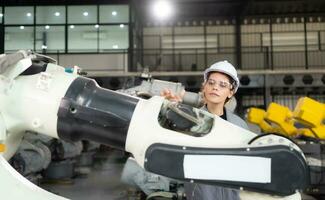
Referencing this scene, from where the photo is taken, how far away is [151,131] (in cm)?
130

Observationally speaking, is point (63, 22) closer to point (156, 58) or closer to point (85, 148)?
point (156, 58)

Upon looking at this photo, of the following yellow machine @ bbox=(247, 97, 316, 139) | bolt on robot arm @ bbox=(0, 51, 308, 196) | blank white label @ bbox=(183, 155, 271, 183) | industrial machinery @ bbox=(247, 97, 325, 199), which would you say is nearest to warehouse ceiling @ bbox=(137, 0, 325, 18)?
yellow machine @ bbox=(247, 97, 316, 139)

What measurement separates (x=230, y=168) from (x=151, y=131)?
27 cm

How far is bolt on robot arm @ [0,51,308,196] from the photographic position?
1.21 m

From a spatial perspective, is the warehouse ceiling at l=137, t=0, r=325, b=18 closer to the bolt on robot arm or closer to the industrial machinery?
the industrial machinery

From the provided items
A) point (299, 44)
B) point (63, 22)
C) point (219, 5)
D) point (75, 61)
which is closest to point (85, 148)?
point (75, 61)

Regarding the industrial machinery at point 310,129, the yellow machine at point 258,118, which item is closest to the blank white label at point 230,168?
the industrial machinery at point 310,129

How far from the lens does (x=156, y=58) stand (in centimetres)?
2005

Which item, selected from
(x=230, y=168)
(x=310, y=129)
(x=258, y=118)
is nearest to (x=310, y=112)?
(x=310, y=129)

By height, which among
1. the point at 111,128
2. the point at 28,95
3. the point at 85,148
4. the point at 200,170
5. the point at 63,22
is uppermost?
the point at 63,22

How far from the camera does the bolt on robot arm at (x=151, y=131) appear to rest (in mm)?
1206

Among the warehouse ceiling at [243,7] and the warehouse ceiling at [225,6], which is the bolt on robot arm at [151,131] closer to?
the warehouse ceiling at [225,6]

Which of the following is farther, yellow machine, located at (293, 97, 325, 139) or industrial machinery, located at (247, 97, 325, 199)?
yellow machine, located at (293, 97, 325, 139)

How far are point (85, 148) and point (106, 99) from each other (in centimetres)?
1241
